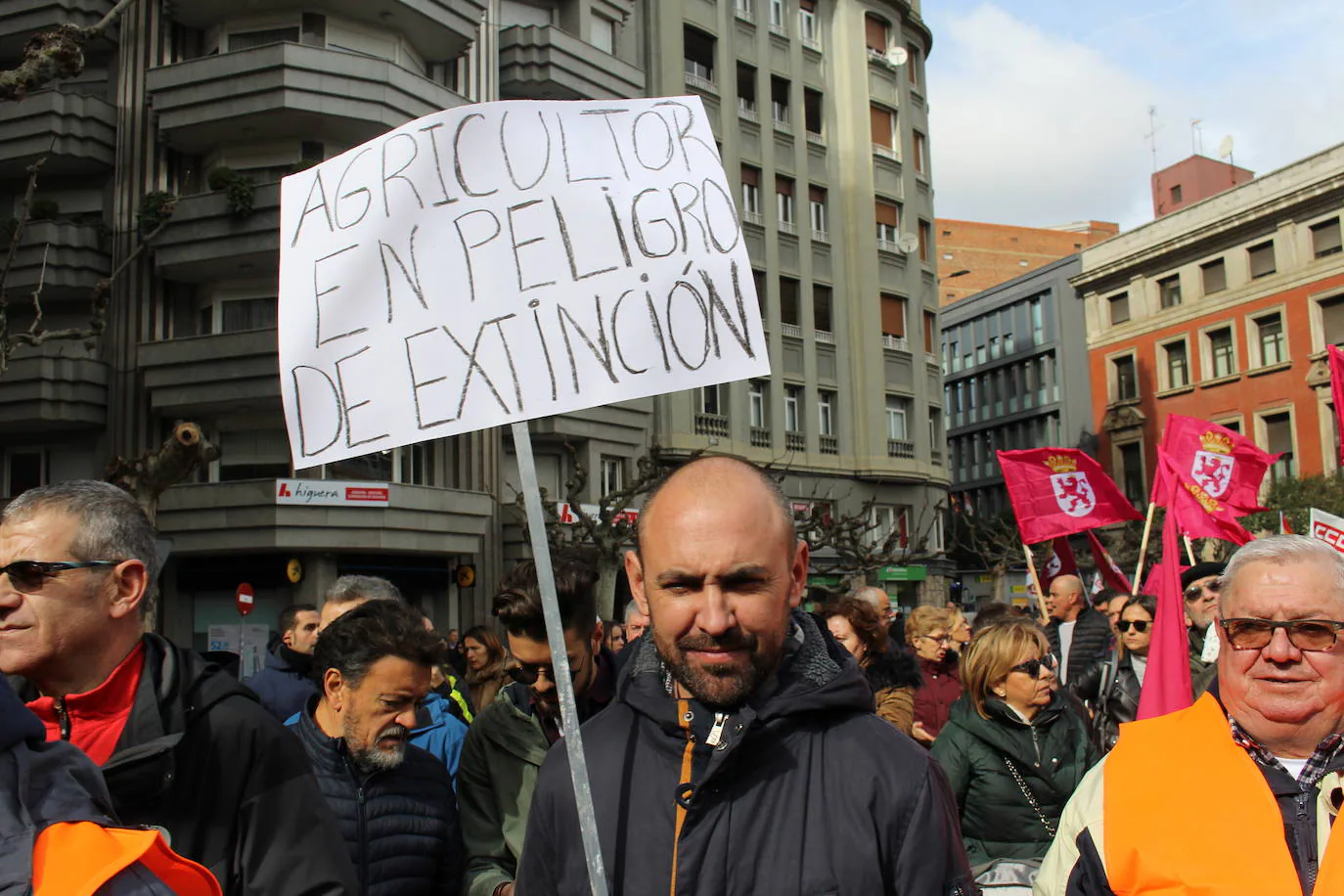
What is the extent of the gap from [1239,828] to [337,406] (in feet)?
7.41

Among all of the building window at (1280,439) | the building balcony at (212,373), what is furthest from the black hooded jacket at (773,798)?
the building window at (1280,439)

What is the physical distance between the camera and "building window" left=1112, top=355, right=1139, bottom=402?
49125 millimetres

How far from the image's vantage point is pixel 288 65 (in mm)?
21266

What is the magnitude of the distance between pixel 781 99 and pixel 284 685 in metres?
30.8

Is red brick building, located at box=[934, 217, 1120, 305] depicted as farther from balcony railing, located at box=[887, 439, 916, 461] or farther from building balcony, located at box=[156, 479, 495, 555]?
building balcony, located at box=[156, 479, 495, 555]

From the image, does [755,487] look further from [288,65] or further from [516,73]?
[516,73]

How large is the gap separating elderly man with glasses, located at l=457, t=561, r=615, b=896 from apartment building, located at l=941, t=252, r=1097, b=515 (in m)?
52.1

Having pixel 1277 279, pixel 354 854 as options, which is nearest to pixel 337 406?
pixel 354 854

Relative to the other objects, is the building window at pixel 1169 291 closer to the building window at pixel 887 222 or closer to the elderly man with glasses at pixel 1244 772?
the building window at pixel 887 222

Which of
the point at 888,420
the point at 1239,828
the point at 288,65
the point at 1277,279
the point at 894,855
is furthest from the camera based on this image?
the point at 1277,279

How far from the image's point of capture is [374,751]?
3521 millimetres

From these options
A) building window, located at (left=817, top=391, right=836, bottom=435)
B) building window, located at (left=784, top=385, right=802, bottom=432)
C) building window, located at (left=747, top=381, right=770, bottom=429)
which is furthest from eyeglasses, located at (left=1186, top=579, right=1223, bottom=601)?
building window, located at (left=817, top=391, right=836, bottom=435)

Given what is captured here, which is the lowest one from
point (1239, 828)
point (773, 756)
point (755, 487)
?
point (1239, 828)

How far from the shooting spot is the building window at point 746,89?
106ft
